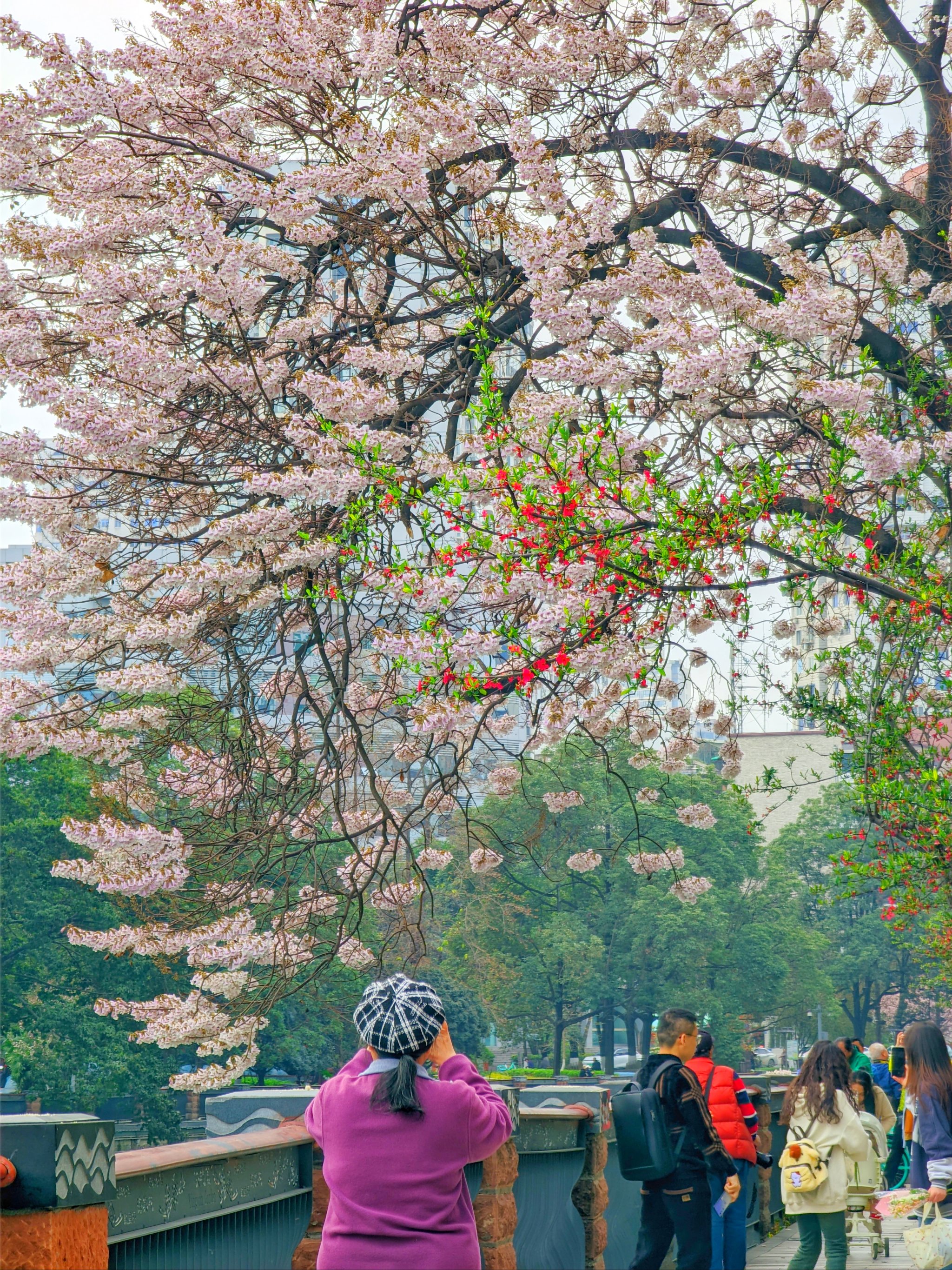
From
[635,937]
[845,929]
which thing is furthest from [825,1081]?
[845,929]

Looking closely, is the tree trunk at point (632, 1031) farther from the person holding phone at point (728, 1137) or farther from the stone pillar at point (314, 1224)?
the stone pillar at point (314, 1224)

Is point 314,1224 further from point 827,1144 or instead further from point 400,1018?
point 827,1144

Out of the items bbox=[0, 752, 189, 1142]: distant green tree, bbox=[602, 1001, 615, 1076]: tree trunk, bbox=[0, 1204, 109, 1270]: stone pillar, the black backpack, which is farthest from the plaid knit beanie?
bbox=[602, 1001, 615, 1076]: tree trunk

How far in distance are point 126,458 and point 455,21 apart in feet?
12.2

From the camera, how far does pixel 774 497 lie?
722 centimetres

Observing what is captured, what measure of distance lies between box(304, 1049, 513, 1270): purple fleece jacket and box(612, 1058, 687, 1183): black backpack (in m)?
3.11

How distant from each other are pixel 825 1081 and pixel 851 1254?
11.8 ft

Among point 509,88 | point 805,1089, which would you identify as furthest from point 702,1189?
point 509,88

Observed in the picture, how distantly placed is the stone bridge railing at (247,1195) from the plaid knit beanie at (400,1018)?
69cm

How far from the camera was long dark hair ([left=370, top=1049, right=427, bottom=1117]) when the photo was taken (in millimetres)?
3385

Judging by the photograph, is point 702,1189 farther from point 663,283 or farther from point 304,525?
point 663,283

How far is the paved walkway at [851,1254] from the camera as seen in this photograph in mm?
9398

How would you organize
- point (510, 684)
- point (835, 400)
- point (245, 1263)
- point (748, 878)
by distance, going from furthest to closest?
1. point (748, 878)
2. point (510, 684)
3. point (835, 400)
4. point (245, 1263)

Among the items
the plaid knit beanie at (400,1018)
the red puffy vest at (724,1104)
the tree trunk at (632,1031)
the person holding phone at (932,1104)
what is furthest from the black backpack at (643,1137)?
the tree trunk at (632,1031)
